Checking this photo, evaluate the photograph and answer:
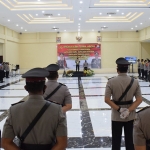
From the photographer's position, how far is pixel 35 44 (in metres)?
22.8

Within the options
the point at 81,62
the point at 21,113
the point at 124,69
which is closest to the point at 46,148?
the point at 21,113

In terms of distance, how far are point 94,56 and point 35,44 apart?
574 cm

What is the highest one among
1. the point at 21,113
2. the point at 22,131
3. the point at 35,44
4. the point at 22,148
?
the point at 35,44

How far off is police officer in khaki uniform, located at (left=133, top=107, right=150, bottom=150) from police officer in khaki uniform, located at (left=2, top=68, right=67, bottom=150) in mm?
470

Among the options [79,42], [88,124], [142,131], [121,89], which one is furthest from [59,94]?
[79,42]

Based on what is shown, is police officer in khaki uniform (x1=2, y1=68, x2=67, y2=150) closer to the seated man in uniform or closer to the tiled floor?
the tiled floor

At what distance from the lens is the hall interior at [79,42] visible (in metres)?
5.63

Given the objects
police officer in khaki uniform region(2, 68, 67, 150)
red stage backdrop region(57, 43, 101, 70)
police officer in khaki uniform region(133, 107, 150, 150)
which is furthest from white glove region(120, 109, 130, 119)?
red stage backdrop region(57, 43, 101, 70)

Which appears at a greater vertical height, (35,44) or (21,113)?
(35,44)

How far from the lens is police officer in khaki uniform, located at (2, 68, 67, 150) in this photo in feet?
5.14

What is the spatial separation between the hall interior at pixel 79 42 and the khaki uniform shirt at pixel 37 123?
2397 mm

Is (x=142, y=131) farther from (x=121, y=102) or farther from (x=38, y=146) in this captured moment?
(x=121, y=102)

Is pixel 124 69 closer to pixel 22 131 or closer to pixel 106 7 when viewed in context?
pixel 22 131

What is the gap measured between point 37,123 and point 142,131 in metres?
0.68
